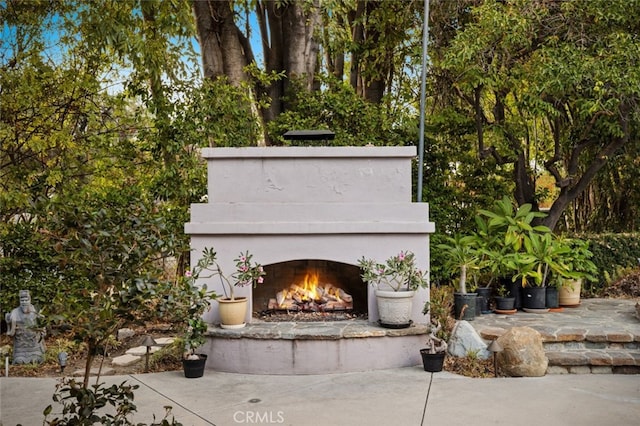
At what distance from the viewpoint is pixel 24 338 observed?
21.1 ft

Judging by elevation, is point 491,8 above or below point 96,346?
above

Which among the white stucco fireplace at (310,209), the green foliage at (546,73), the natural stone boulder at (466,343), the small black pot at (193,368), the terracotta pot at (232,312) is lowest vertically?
the small black pot at (193,368)

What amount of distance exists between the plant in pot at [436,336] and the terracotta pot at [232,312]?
1887 mm

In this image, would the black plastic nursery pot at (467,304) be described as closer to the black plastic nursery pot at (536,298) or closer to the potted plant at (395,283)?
the black plastic nursery pot at (536,298)

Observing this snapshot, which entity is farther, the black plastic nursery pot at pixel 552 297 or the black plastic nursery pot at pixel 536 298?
the black plastic nursery pot at pixel 552 297

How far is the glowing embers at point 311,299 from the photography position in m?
6.78

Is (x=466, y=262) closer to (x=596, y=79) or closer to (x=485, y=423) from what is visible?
(x=596, y=79)

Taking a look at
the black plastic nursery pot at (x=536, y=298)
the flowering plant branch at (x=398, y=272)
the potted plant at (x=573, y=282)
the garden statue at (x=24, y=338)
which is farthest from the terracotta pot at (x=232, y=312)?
the potted plant at (x=573, y=282)

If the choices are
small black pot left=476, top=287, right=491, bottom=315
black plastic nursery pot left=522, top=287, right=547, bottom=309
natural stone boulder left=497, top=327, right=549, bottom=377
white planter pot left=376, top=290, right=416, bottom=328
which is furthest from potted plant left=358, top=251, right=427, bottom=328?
black plastic nursery pot left=522, top=287, right=547, bottom=309

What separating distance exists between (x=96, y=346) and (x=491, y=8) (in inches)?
273

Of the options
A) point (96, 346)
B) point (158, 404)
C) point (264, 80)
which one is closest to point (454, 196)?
point (264, 80)

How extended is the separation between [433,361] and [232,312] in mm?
2091

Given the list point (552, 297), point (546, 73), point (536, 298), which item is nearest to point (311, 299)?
point (536, 298)

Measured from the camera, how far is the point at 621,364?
19.5 feet
